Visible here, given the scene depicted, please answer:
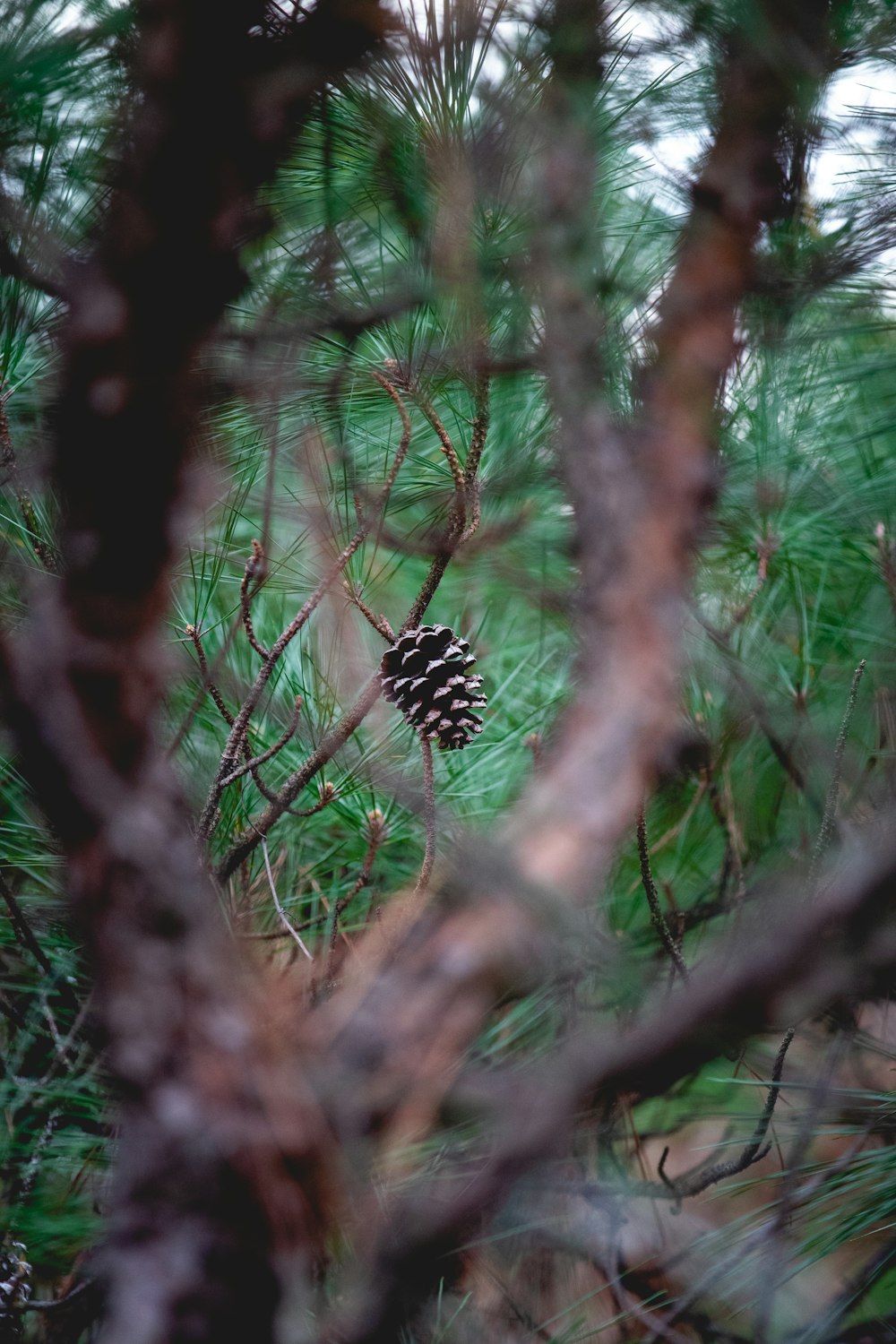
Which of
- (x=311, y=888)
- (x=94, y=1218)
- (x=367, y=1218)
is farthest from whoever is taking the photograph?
(x=311, y=888)

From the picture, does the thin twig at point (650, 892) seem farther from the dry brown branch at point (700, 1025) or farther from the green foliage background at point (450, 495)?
the dry brown branch at point (700, 1025)

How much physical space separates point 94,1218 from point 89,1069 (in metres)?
0.08

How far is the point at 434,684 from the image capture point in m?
0.42

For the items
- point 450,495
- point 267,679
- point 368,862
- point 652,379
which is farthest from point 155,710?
point 652,379

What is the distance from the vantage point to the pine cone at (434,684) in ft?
1.37

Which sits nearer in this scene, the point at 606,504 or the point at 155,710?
the point at 155,710

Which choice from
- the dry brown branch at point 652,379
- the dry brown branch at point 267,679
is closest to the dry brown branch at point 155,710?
Result: the dry brown branch at point 267,679

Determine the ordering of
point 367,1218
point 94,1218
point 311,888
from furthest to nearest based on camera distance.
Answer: point 311,888 < point 94,1218 < point 367,1218

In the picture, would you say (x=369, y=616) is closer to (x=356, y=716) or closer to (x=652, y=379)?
(x=356, y=716)

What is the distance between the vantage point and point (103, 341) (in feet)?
1.16

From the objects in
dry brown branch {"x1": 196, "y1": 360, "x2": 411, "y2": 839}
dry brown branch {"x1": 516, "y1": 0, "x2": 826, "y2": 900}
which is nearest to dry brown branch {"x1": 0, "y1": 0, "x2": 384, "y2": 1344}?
dry brown branch {"x1": 196, "y1": 360, "x2": 411, "y2": 839}

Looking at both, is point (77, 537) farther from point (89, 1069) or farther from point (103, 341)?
point (89, 1069)

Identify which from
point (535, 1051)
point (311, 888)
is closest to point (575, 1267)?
point (535, 1051)

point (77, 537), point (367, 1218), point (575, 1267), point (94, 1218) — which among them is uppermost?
point (77, 537)
